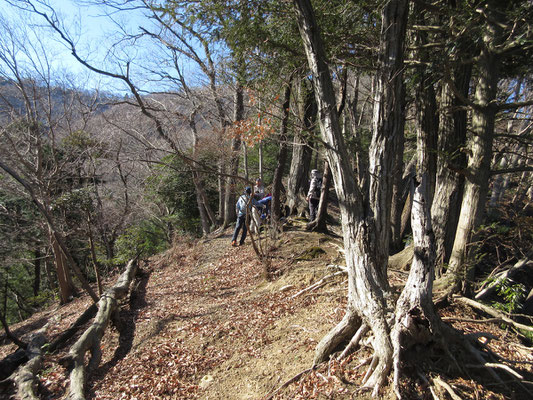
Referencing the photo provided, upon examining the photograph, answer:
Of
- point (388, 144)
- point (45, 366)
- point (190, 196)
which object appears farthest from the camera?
point (190, 196)

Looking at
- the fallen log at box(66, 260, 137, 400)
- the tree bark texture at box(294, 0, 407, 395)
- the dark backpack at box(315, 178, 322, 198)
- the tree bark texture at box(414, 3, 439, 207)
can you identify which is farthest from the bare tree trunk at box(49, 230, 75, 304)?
the tree bark texture at box(414, 3, 439, 207)

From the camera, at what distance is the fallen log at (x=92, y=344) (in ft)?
13.8

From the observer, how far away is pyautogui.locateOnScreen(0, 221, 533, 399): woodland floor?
3.20m

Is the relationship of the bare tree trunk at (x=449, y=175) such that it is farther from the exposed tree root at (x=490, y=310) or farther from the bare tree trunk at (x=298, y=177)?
the bare tree trunk at (x=298, y=177)

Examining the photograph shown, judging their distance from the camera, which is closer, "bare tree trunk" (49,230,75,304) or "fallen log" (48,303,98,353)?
"fallen log" (48,303,98,353)

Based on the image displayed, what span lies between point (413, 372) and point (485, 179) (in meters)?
2.66

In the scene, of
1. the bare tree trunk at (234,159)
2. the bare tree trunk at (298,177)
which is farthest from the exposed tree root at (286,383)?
the bare tree trunk at (234,159)

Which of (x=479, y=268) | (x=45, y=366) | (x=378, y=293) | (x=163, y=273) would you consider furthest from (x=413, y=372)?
(x=163, y=273)

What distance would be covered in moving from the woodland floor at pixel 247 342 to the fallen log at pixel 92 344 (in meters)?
0.19

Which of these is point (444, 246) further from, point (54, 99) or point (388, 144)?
point (54, 99)

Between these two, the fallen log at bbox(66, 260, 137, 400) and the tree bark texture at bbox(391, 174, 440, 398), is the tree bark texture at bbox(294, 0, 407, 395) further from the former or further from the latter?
the fallen log at bbox(66, 260, 137, 400)

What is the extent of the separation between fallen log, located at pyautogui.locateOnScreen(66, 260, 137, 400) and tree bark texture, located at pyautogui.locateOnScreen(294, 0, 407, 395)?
3344mm

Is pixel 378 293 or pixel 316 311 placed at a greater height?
pixel 378 293

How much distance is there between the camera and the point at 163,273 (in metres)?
8.99
